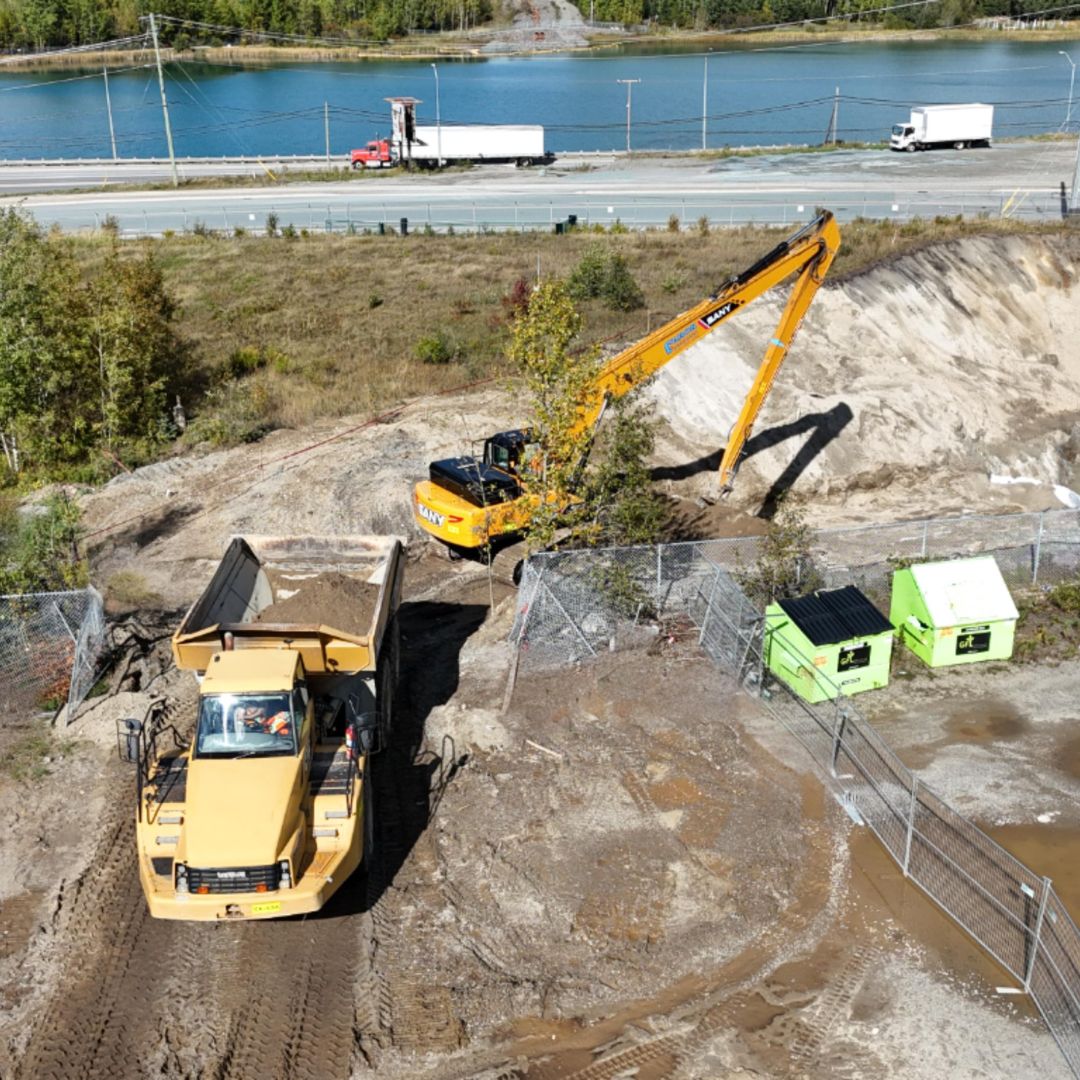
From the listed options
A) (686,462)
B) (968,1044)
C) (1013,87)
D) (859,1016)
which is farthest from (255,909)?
(1013,87)

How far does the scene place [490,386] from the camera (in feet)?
102

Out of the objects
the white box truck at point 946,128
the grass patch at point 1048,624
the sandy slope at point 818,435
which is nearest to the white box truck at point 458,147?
the white box truck at point 946,128

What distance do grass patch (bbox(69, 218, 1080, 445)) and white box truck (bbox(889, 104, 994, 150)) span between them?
2746 centimetres

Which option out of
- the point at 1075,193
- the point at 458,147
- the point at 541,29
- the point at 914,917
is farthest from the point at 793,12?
the point at 914,917

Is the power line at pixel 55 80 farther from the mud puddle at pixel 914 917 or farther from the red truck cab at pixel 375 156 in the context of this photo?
the mud puddle at pixel 914 917

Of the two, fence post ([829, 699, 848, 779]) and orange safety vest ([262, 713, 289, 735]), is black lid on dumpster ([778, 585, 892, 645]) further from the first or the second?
orange safety vest ([262, 713, 289, 735])

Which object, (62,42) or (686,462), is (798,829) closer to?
(686,462)

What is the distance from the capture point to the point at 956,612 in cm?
1936

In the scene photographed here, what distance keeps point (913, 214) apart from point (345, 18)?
114044 millimetres

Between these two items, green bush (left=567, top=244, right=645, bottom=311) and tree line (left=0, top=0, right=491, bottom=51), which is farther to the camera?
tree line (left=0, top=0, right=491, bottom=51)

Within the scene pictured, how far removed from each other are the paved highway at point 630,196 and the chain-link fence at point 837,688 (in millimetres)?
33243

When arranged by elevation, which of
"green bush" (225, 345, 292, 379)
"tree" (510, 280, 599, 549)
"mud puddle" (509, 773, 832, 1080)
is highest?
"tree" (510, 280, 599, 549)

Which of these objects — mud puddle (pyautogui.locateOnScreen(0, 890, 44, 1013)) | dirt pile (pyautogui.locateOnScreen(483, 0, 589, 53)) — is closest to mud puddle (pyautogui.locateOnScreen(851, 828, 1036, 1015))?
mud puddle (pyautogui.locateOnScreen(0, 890, 44, 1013))

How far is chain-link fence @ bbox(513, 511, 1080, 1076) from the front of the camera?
42.3ft
